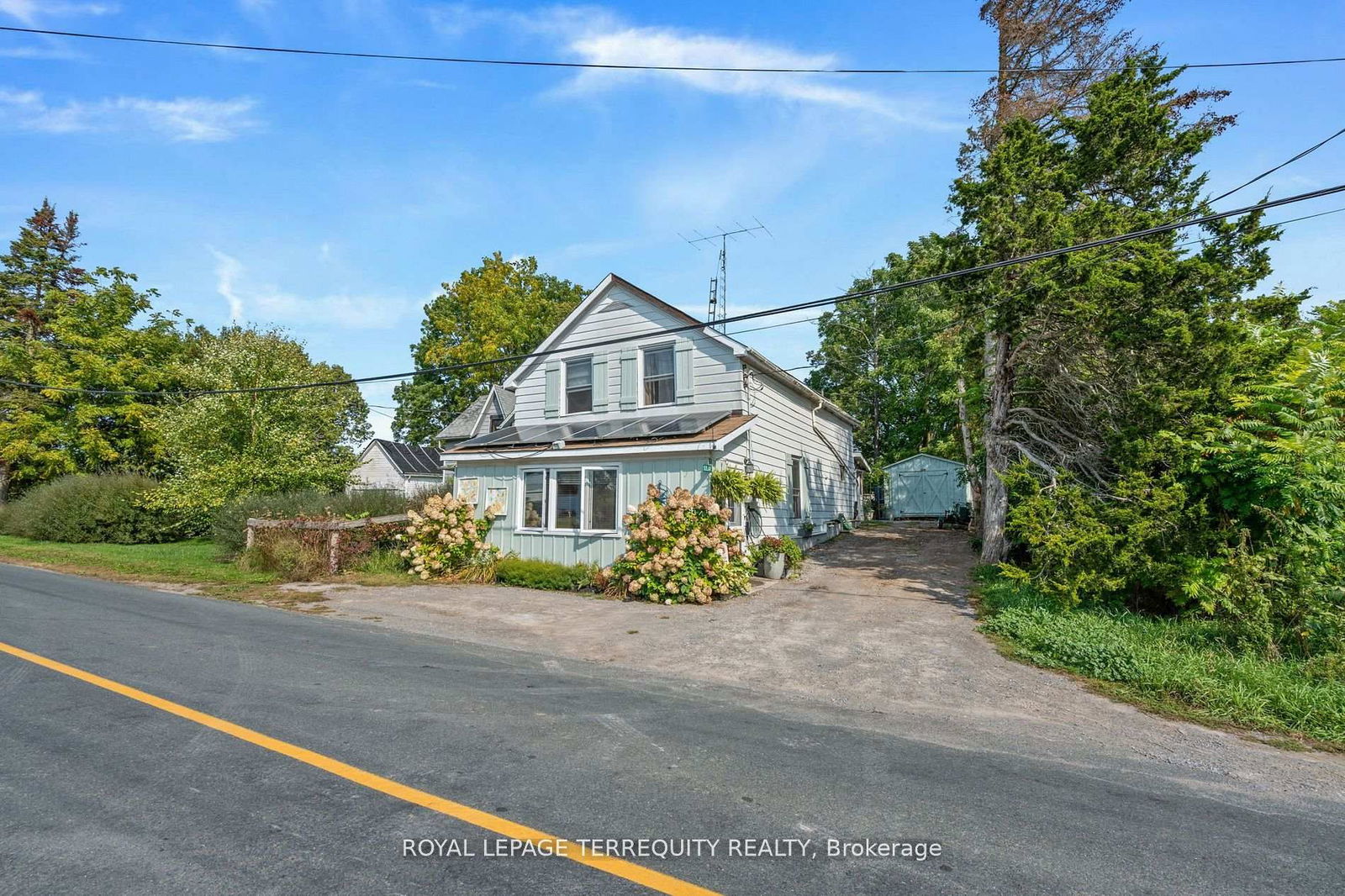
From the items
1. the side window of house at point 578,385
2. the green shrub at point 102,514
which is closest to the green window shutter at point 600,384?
the side window of house at point 578,385

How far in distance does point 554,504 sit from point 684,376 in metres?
4.40

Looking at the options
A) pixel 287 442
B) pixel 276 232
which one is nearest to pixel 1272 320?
pixel 276 232

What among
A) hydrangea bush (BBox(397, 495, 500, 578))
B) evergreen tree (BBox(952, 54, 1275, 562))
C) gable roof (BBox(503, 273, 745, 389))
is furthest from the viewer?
gable roof (BBox(503, 273, 745, 389))

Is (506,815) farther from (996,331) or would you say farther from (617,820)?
(996,331)

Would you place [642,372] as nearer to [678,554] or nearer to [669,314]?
[669,314]

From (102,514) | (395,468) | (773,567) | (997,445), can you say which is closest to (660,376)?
(773,567)

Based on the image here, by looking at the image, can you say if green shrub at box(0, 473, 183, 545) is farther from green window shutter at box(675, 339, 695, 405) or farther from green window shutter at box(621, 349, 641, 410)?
green window shutter at box(675, 339, 695, 405)

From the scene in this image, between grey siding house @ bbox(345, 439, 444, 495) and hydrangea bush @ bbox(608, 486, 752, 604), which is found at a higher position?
grey siding house @ bbox(345, 439, 444, 495)

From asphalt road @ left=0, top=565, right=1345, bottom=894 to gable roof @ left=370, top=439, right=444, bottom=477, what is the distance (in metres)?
28.5

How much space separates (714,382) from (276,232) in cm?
954

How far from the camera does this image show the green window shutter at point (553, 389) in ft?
54.7

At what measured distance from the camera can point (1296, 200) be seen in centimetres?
640

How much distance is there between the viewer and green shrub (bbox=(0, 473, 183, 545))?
20625mm

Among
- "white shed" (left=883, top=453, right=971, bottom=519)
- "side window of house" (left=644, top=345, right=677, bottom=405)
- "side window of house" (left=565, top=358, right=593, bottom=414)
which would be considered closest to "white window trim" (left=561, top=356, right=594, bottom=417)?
"side window of house" (left=565, top=358, right=593, bottom=414)
